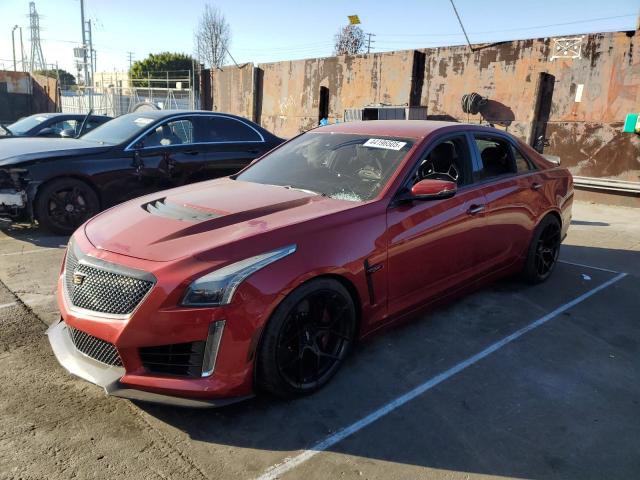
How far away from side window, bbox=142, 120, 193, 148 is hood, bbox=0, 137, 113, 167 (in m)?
0.54

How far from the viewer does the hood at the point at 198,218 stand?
2.70m

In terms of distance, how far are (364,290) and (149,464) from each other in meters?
1.52

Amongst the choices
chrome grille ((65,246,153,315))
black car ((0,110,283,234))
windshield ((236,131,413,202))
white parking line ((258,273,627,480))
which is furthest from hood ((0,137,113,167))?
white parking line ((258,273,627,480))

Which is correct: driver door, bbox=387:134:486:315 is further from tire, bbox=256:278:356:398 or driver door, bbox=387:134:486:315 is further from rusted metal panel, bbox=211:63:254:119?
rusted metal panel, bbox=211:63:254:119

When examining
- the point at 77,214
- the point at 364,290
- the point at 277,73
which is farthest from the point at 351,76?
the point at 364,290

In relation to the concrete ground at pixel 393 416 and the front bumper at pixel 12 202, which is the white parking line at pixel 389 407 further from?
the front bumper at pixel 12 202

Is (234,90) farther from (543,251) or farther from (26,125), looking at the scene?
(543,251)

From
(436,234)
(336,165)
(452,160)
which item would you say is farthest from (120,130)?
(436,234)

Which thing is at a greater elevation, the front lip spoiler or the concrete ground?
the front lip spoiler

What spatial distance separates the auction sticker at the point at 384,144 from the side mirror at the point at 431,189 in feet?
1.65

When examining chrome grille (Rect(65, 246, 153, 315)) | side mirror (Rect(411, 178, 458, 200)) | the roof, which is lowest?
chrome grille (Rect(65, 246, 153, 315))

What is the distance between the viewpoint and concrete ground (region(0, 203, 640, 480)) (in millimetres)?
2418

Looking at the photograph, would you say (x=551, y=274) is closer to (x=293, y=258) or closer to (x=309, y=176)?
(x=309, y=176)

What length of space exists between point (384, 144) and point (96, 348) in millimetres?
2407
